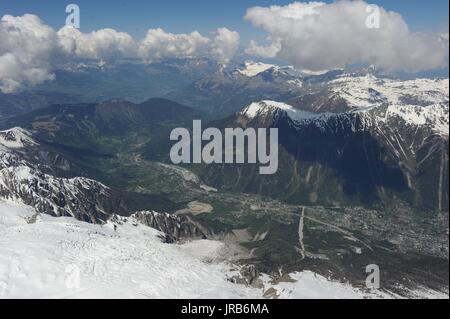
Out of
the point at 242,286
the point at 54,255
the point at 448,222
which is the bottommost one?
the point at 242,286

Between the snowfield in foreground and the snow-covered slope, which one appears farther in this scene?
the snow-covered slope

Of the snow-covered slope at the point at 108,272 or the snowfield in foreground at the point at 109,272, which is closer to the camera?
the snowfield in foreground at the point at 109,272

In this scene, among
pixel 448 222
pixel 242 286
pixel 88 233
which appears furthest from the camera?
pixel 88 233

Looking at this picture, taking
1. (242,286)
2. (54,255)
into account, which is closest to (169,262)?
(242,286)
